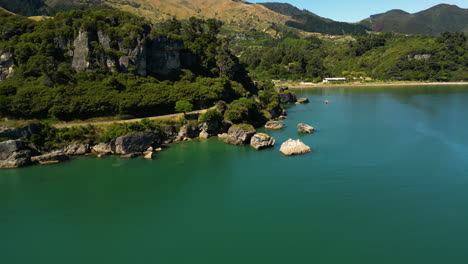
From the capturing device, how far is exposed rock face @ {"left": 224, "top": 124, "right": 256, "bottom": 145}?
42594 mm

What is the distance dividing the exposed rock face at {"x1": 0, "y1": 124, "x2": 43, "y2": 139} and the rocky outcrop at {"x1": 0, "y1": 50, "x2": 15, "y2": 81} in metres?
16.5

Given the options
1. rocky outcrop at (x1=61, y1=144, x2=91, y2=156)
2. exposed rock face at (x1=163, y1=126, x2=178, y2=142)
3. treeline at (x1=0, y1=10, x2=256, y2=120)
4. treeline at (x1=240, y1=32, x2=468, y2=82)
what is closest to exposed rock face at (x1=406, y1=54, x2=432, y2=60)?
treeline at (x1=240, y1=32, x2=468, y2=82)

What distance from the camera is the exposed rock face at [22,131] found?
35.9 meters

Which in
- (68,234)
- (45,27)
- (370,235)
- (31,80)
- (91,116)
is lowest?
(68,234)

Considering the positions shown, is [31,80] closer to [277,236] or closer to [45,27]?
[45,27]

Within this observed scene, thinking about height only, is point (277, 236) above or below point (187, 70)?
below

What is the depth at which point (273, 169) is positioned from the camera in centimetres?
3406

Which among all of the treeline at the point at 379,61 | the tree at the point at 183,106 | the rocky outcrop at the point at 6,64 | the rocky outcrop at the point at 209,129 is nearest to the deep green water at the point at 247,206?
the rocky outcrop at the point at 209,129

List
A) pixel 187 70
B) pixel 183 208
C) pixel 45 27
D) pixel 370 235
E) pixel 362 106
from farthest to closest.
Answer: pixel 362 106 → pixel 187 70 → pixel 45 27 → pixel 183 208 → pixel 370 235

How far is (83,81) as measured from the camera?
47.4m

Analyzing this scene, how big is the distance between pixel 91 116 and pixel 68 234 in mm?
24584

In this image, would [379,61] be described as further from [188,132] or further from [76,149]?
[76,149]

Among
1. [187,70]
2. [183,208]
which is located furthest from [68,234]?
[187,70]

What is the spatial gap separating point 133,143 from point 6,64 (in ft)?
85.9
